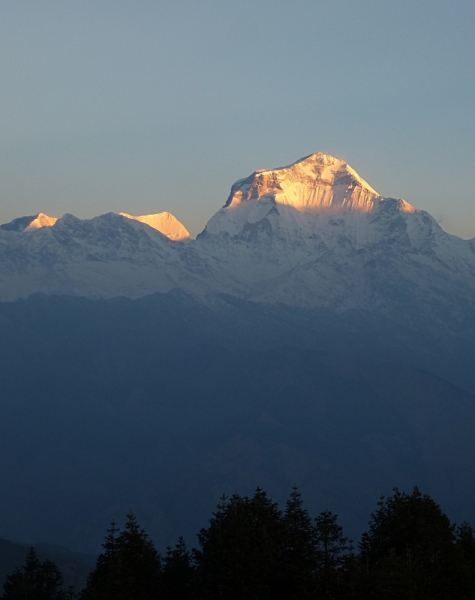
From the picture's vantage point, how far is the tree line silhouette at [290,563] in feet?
190

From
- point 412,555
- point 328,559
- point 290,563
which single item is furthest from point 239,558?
point 412,555

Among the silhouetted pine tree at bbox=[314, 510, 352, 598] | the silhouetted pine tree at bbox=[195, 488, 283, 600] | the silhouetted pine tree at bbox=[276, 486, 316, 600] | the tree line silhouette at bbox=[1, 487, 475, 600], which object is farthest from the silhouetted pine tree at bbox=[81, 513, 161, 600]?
the silhouetted pine tree at bbox=[314, 510, 352, 598]

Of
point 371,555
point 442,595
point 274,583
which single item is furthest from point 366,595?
point 371,555

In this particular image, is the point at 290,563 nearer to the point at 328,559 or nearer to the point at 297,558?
the point at 297,558

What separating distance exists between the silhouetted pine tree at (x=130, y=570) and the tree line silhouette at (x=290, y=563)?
2.3 inches

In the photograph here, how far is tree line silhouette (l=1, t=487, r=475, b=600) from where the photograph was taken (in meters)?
57.9

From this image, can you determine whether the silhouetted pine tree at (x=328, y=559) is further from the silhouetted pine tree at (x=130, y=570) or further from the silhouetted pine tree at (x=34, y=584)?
the silhouetted pine tree at (x=34, y=584)

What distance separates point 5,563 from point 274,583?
14426 centimetres

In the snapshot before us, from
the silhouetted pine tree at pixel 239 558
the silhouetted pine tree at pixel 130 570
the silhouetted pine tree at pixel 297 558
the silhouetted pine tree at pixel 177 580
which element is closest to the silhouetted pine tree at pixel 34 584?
the silhouetted pine tree at pixel 130 570

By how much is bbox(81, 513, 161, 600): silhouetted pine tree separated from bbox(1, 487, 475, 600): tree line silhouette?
0.19 ft

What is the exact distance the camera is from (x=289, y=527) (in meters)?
→ 66.8

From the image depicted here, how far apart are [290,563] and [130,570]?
30.7ft

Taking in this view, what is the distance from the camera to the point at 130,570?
206 feet

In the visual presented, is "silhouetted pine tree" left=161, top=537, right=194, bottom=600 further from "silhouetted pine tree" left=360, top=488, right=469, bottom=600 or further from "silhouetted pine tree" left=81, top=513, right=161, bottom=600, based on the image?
"silhouetted pine tree" left=360, top=488, right=469, bottom=600
